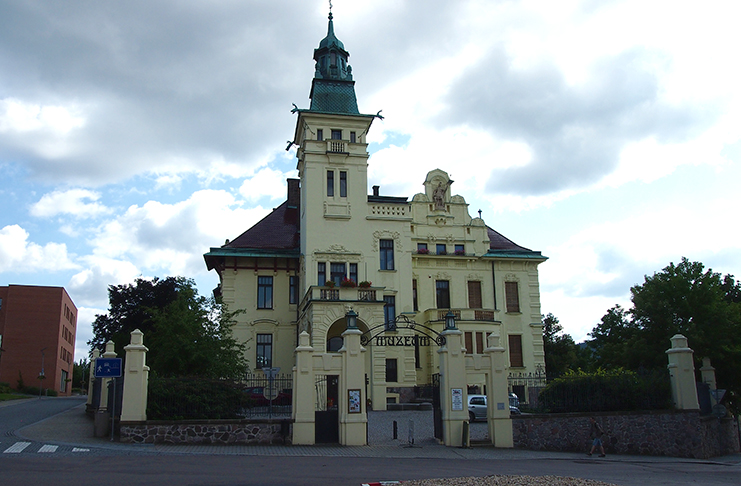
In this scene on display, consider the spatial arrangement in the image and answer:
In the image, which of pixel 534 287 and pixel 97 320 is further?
pixel 97 320

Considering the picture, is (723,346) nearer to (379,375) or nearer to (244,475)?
(379,375)

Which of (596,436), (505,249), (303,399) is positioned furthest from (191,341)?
(505,249)

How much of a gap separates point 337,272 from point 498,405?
19.1 metres

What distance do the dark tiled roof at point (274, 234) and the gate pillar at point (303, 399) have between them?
818 inches

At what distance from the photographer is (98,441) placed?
1906 cm

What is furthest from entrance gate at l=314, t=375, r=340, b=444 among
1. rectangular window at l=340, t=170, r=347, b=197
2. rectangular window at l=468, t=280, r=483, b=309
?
rectangular window at l=468, t=280, r=483, b=309

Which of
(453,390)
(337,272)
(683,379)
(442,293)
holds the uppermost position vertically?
(337,272)

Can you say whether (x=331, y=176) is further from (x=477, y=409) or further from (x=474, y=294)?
(x=477, y=409)

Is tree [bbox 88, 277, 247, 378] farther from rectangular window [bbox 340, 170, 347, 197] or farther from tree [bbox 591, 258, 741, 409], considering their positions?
tree [bbox 591, 258, 741, 409]

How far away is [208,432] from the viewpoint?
19.2 metres

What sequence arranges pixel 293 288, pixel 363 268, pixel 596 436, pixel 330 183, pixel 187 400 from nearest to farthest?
1. pixel 187 400
2. pixel 596 436
3. pixel 363 268
4. pixel 330 183
5. pixel 293 288

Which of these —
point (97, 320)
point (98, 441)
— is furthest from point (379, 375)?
point (97, 320)

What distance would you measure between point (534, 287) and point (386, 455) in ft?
91.1

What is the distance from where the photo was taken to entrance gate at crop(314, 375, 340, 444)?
66.1ft
